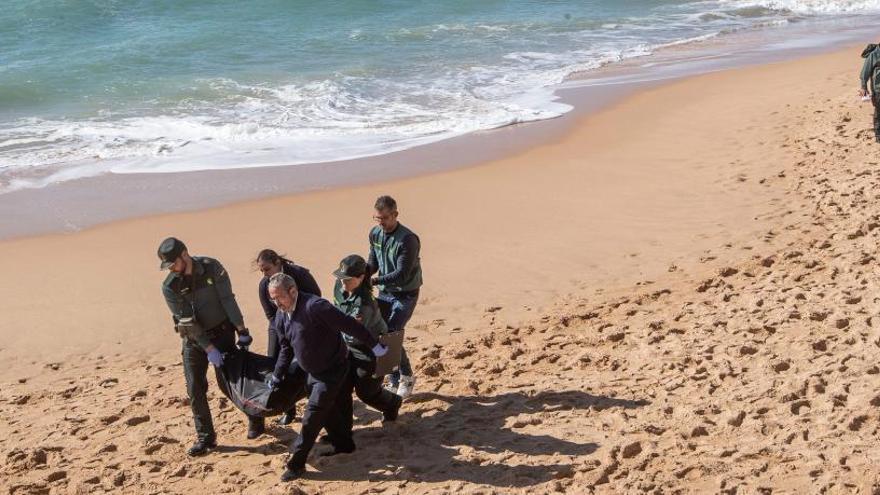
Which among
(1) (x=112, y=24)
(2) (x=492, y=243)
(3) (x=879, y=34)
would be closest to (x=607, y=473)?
(2) (x=492, y=243)

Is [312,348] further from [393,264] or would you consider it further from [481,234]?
[481,234]

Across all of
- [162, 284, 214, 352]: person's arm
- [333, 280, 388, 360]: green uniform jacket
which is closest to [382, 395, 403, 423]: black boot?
[333, 280, 388, 360]: green uniform jacket

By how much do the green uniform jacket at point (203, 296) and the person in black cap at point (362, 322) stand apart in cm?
74

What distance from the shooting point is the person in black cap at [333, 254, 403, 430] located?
6215mm

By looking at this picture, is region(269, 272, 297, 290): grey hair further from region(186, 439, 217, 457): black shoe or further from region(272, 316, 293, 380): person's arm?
region(186, 439, 217, 457): black shoe

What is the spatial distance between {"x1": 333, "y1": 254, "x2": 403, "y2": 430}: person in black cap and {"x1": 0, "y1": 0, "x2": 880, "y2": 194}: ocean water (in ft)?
30.2

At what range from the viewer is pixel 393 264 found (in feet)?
22.3

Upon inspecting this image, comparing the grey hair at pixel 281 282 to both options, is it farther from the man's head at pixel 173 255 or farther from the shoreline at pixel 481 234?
the shoreline at pixel 481 234

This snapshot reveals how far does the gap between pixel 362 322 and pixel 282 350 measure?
1.94 ft

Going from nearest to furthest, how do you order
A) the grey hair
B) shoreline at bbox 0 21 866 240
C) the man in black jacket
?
the grey hair
the man in black jacket
shoreline at bbox 0 21 866 240

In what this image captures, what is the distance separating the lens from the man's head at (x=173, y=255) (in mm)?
6098

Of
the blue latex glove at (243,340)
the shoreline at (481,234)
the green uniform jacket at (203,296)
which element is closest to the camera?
the green uniform jacket at (203,296)

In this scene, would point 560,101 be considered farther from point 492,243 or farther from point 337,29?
point 337,29

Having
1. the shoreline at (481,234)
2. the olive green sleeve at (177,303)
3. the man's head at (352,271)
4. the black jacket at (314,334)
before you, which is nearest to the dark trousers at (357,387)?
the black jacket at (314,334)
